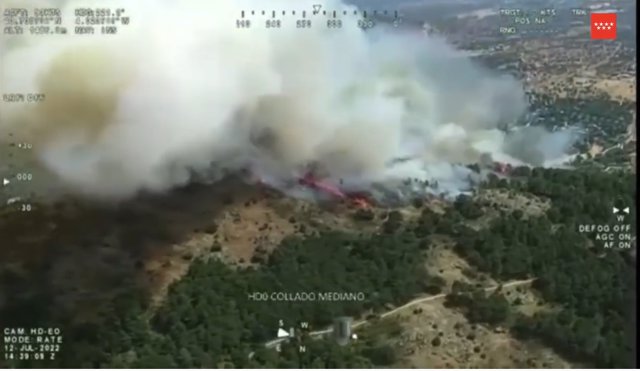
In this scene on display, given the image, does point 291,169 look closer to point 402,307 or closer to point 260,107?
point 260,107

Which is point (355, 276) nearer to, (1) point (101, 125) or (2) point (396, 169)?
(2) point (396, 169)

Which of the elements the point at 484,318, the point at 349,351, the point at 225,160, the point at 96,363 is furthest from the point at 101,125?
the point at 484,318

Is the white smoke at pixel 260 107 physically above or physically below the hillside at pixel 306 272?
above

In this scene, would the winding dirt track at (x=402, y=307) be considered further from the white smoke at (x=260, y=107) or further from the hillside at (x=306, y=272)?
the white smoke at (x=260, y=107)

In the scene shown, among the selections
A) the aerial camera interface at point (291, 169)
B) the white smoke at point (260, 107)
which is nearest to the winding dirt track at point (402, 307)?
the aerial camera interface at point (291, 169)

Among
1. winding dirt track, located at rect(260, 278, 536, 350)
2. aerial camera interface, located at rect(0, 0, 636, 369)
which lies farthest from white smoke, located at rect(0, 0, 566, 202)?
winding dirt track, located at rect(260, 278, 536, 350)

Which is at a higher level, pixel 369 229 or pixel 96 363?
pixel 369 229

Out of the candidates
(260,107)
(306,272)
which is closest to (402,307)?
(306,272)

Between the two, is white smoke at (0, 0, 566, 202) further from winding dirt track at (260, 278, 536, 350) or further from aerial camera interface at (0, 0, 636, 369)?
winding dirt track at (260, 278, 536, 350)
